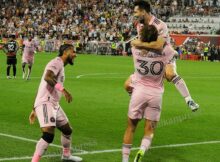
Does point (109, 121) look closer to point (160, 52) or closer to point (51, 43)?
point (160, 52)

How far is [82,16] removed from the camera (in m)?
66.3

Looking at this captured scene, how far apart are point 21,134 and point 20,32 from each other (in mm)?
53105

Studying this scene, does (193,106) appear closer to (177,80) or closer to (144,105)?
(177,80)

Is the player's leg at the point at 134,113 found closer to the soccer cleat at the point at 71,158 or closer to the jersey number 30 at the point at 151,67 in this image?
the jersey number 30 at the point at 151,67

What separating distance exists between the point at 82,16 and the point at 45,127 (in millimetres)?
57765

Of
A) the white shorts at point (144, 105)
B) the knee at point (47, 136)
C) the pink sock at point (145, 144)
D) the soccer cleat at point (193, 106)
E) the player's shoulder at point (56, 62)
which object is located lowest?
the pink sock at point (145, 144)

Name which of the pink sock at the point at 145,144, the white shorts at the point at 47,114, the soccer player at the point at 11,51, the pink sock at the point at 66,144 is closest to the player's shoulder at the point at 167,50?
the pink sock at the point at 145,144

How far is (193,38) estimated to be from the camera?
5156 cm

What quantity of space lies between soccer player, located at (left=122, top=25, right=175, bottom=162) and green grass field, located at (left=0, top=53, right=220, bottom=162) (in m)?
1.11

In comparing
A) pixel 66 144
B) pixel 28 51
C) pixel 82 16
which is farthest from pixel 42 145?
pixel 82 16

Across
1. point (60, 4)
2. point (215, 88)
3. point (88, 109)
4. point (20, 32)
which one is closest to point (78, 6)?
point (60, 4)

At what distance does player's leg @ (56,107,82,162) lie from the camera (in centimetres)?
981

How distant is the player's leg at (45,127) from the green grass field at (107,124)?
3.81 feet

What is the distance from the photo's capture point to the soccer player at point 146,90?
9266mm
